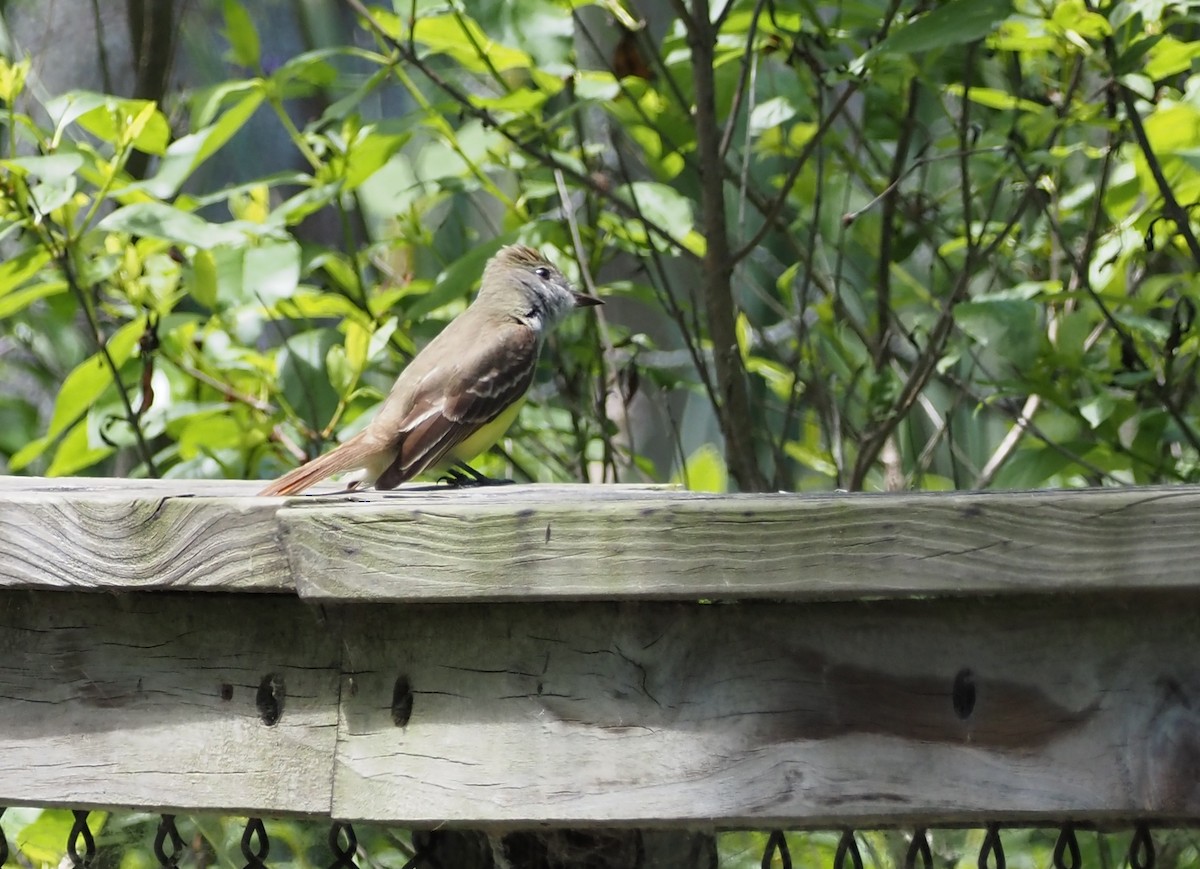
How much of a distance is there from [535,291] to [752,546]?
247 centimetres

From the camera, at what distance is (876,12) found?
9.71ft

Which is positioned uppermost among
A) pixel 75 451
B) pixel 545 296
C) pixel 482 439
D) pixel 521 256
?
pixel 521 256

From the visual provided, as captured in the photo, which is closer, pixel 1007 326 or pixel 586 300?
pixel 1007 326

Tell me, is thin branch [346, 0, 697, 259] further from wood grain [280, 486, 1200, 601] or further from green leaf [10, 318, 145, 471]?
wood grain [280, 486, 1200, 601]

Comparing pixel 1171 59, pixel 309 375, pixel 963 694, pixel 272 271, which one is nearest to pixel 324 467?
pixel 272 271

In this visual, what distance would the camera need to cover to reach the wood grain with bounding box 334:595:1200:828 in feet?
4.36

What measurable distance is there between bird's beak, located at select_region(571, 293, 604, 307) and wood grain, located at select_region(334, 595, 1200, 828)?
204cm

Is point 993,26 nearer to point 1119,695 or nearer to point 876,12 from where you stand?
point 876,12

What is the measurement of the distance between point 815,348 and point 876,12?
1104mm

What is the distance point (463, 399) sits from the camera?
3094 millimetres

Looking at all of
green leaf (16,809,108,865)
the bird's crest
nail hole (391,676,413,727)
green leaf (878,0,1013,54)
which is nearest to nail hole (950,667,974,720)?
nail hole (391,676,413,727)

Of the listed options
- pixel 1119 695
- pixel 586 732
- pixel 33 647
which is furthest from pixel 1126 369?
pixel 33 647

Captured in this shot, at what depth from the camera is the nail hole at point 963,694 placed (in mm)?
1350

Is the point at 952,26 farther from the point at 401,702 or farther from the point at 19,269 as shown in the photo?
the point at 19,269
